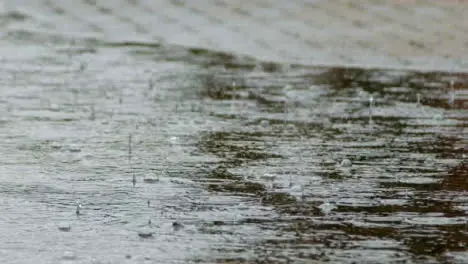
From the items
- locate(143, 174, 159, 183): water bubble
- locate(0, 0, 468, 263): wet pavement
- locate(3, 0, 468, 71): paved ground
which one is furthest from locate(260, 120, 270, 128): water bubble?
locate(3, 0, 468, 71): paved ground

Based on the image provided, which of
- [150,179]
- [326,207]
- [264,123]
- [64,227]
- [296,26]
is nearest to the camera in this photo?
[64,227]

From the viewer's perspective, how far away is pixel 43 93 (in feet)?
39.8

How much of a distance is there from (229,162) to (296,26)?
8.72 metres

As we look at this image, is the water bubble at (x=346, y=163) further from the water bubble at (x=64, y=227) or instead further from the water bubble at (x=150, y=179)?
the water bubble at (x=64, y=227)

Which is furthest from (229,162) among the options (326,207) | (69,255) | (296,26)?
(296,26)

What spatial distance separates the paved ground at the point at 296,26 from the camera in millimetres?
14664

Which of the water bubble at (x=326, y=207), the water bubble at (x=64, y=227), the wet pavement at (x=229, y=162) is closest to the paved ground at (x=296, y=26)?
the wet pavement at (x=229, y=162)

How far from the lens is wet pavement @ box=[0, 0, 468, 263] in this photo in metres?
6.23

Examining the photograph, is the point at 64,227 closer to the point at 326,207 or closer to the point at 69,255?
the point at 69,255

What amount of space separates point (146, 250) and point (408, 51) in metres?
9.18

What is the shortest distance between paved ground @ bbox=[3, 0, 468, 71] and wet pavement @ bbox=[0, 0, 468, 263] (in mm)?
942

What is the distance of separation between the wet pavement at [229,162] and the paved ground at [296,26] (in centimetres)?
94

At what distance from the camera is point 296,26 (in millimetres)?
17047

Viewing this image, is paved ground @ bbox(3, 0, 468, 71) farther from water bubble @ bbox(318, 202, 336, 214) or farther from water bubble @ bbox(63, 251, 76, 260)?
water bubble @ bbox(63, 251, 76, 260)
